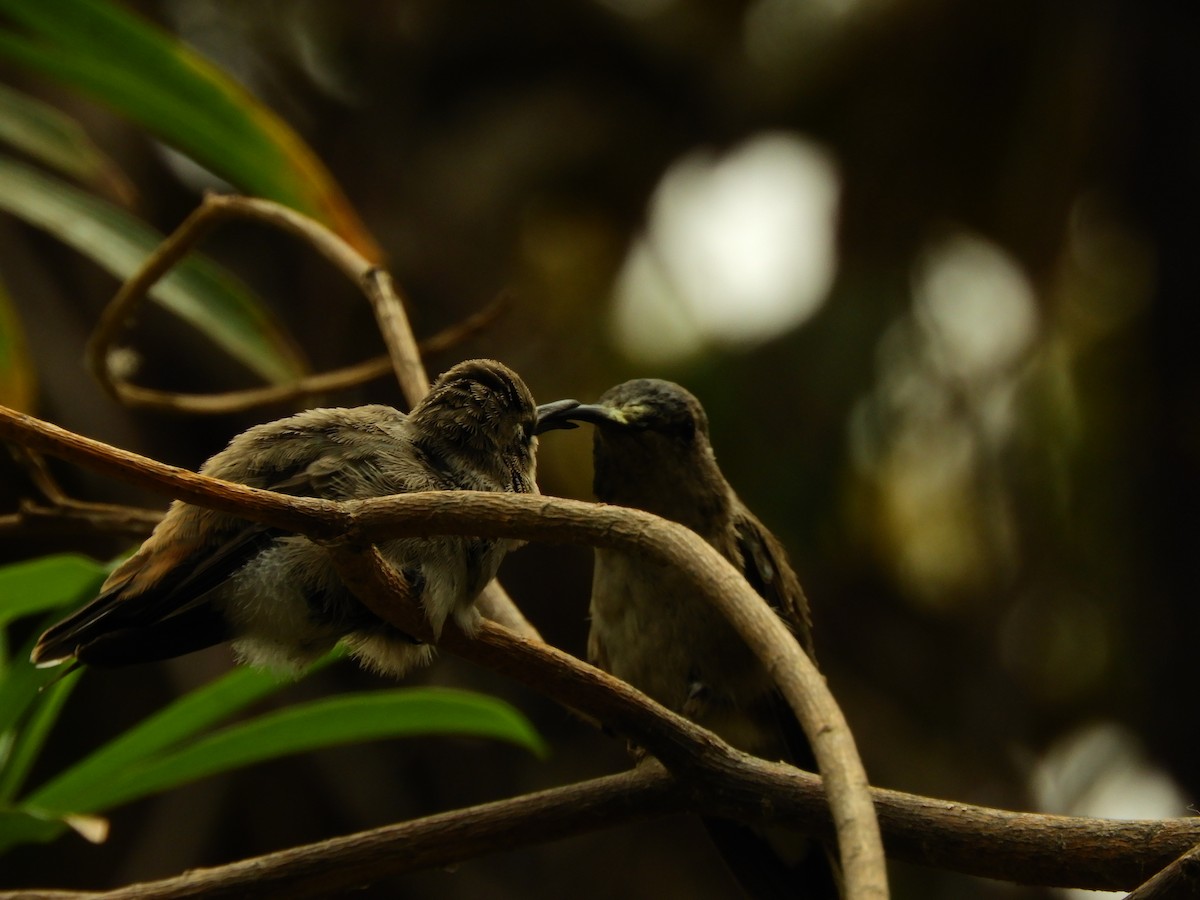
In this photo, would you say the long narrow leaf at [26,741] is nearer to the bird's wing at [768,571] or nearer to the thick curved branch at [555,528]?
the thick curved branch at [555,528]

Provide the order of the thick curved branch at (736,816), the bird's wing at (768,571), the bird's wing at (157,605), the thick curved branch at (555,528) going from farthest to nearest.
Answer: the bird's wing at (768,571) < the thick curved branch at (736,816) < the bird's wing at (157,605) < the thick curved branch at (555,528)

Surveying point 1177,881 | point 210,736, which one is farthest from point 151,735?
point 1177,881

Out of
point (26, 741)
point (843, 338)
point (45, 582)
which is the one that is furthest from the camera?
point (843, 338)

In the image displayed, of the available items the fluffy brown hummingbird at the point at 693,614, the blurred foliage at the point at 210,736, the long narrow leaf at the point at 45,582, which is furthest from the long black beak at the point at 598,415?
the long narrow leaf at the point at 45,582

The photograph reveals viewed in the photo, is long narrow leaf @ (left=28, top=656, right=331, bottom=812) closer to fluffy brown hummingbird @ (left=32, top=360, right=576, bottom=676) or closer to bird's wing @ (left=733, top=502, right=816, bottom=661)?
fluffy brown hummingbird @ (left=32, top=360, right=576, bottom=676)

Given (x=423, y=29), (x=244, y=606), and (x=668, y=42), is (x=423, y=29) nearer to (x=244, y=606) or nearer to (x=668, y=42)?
(x=668, y=42)

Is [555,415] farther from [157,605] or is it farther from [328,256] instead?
[157,605]
